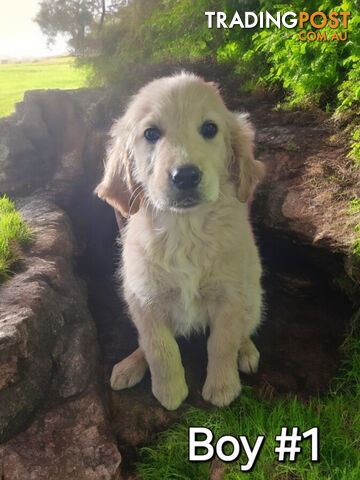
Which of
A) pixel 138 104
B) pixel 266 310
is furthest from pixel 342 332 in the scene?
pixel 138 104

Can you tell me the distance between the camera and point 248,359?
209 centimetres

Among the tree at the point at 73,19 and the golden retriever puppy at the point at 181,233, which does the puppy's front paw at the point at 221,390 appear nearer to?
the golden retriever puppy at the point at 181,233

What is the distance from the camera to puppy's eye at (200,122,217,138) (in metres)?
1.62

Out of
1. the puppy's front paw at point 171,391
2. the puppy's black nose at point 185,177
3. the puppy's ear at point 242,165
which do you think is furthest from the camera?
the puppy's front paw at point 171,391

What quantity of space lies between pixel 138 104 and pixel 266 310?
1.39 meters

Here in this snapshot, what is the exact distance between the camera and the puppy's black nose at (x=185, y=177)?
145 centimetres

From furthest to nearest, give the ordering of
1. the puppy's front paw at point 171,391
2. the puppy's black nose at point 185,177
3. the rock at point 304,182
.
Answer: the rock at point 304,182 < the puppy's front paw at point 171,391 < the puppy's black nose at point 185,177

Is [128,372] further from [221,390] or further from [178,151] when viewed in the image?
[178,151]

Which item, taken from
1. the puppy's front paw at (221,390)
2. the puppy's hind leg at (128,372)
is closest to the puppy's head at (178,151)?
the puppy's hind leg at (128,372)

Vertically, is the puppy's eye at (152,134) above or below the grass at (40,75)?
below

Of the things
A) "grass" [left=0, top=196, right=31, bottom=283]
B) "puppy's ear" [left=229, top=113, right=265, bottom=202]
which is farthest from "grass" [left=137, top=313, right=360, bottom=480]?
"grass" [left=0, top=196, right=31, bottom=283]

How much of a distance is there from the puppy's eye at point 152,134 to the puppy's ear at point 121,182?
0.54 ft

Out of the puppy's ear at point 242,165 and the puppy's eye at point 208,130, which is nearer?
the puppy's eye at point 208,130

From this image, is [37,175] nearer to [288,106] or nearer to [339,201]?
[288,106]
